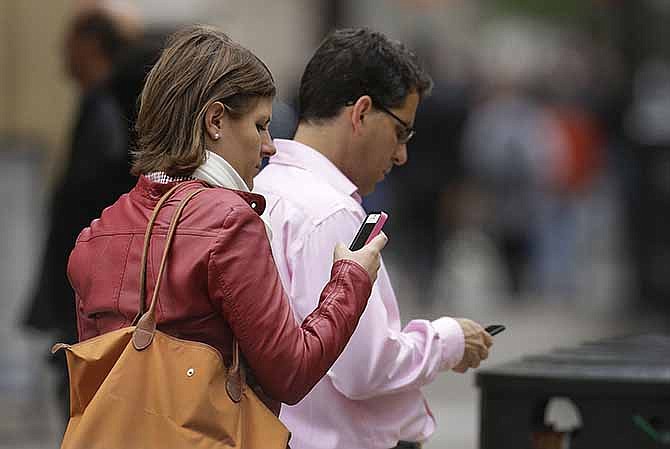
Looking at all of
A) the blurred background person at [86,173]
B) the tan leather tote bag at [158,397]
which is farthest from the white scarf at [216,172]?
the blurred background person at [86,173]

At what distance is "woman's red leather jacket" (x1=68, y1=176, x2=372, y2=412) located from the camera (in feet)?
9.97

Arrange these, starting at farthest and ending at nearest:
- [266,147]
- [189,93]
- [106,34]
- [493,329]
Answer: [106,34] → [493,329] → [266,147] → [189,93]

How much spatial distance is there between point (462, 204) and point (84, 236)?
15.0 meters

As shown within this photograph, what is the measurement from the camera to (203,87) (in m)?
3.20

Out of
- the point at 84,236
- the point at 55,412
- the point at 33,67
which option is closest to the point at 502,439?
the point at 84,236

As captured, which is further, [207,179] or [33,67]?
[33,67]

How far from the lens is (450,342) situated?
379 cm

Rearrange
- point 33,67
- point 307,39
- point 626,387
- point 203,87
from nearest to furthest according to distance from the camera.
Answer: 1. point 203,87
2. point 626,387
3. point 33,67
4. point 307,39

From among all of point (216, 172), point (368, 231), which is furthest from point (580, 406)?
point (216, 172)

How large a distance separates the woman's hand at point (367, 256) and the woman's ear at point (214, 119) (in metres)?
0.35

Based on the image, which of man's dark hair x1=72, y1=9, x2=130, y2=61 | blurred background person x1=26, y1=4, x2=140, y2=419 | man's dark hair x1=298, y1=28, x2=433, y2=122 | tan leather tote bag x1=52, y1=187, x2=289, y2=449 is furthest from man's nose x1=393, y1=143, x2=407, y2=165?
man's dark hair x1=72, y1=9, x2=130, y2=61

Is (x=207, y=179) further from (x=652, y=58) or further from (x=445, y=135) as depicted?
(x=652, y=58)

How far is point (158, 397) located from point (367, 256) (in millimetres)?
556

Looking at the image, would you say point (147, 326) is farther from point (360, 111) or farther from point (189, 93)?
point (360, 111)
